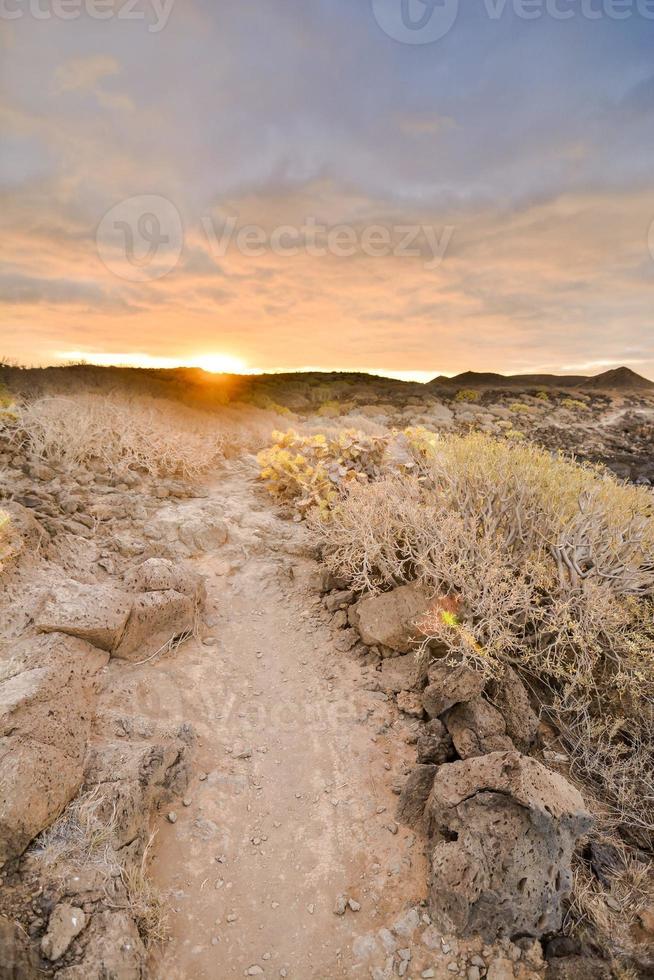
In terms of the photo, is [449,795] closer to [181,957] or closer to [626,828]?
[626,828]

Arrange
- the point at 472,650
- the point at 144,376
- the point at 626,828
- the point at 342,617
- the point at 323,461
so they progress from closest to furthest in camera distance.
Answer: the point at 626,828, the point at 472,650, the point at 342,617, the point at 323,461, the point at 144,376

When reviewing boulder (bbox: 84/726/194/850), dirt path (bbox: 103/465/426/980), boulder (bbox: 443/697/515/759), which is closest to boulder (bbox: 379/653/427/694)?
dirt path (bbox: 103/465/426/980)

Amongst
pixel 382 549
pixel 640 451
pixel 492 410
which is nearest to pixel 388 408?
pixel 492 410

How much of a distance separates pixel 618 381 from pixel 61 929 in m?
34.1

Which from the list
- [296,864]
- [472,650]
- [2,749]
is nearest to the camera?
[2,749]

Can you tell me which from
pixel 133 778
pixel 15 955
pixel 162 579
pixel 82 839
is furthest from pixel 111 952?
pixel 162 579

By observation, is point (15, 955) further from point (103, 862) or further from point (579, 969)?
point (579, 969)

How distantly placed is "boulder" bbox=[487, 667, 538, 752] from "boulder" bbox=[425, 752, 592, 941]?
78 centimetres

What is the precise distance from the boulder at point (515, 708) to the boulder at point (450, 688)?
23 cm

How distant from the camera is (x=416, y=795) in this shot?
311 cm

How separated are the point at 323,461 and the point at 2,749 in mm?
5157

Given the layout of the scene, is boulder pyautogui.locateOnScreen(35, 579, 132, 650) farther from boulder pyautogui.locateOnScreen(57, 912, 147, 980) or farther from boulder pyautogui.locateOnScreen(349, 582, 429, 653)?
boulder pyautogui.locateOnScreen(349, 582, 429, 653)

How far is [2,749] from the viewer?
103 inches

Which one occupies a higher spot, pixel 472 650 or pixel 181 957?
pixel 472 650
